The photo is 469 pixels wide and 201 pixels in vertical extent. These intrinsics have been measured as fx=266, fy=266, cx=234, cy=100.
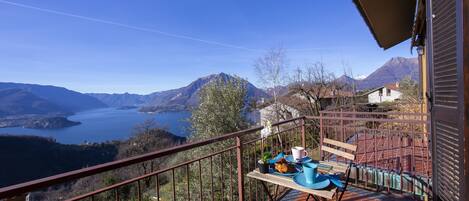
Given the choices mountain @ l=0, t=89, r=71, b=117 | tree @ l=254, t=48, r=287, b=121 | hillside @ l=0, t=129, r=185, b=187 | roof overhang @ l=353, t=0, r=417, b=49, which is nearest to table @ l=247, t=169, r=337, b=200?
roof overhang @ l=353, t=0, r=417, b=49

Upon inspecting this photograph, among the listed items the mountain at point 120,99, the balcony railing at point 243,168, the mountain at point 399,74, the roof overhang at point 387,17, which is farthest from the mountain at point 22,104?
the roof overhang at point 387,17

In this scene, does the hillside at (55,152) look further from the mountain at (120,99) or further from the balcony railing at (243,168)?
the mountain at (120,99)

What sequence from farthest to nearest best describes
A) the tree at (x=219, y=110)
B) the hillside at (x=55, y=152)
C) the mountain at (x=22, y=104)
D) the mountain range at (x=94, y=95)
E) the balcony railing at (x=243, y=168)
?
the mountain at (x=22, y=104), the hillside at (x=55, y=152), the mountain range at (x=94, y=95), the tree at (x=219, y=110), the balcony railing at (x=243, y=168)

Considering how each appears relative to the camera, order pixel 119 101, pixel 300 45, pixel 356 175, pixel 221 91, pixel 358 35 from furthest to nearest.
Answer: pixel 119 101 < pixel 300 45 < pixel 358 35 < pixel 221 91 < pixel 356 175

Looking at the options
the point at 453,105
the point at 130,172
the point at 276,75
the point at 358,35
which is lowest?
the point at 130,172

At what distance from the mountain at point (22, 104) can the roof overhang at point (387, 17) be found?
4779 centimetres

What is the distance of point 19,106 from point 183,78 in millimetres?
29304

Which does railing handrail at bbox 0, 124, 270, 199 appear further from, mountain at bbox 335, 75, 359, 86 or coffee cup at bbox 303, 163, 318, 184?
mountain at bbox 335, 75, 359, 86

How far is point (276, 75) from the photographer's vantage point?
1847 cm

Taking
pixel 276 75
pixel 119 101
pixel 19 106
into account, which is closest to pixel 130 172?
pixel 276 75

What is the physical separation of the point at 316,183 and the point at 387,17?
3909 millimetres

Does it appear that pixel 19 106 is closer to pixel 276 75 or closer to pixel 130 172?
pixel 130 172

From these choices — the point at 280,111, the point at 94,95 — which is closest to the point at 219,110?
the point at 280,111

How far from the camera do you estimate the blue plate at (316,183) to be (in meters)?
2.04
